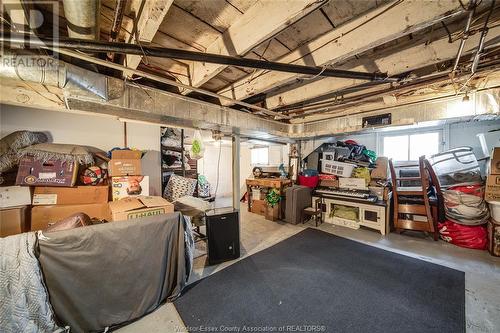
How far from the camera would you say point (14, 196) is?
67.3 inches

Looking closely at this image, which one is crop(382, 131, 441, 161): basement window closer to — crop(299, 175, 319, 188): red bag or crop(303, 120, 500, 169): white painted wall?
crop(303, 120, 500, 169): white painted wall

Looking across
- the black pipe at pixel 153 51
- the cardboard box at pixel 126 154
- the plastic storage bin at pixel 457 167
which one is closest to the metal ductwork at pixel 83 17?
the black pipe at pixel 153 51

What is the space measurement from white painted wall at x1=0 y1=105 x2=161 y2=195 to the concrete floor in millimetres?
1611

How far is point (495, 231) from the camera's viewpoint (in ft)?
8.39

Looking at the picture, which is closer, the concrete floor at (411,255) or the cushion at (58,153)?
the concrete floor at (411,255)

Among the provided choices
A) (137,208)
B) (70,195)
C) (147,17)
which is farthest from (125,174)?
(147,17)

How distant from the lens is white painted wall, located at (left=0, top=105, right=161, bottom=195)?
1881 mm

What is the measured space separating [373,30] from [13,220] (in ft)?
11.1

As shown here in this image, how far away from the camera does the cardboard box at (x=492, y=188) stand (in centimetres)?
262

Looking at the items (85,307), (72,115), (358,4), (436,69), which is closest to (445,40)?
(436,69)

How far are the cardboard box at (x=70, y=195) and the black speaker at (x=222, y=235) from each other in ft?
3.94

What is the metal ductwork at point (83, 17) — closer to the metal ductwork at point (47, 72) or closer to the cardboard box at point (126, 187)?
the metal ductwork at point (47, 72)

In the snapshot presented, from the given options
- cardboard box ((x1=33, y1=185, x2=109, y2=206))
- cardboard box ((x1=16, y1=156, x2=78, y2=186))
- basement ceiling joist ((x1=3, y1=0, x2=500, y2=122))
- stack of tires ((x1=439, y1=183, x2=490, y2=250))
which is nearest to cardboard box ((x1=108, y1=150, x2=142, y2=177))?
cardboard box ((x1=33, y1=185, x2=109, y2=206))

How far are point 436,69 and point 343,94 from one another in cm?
98
